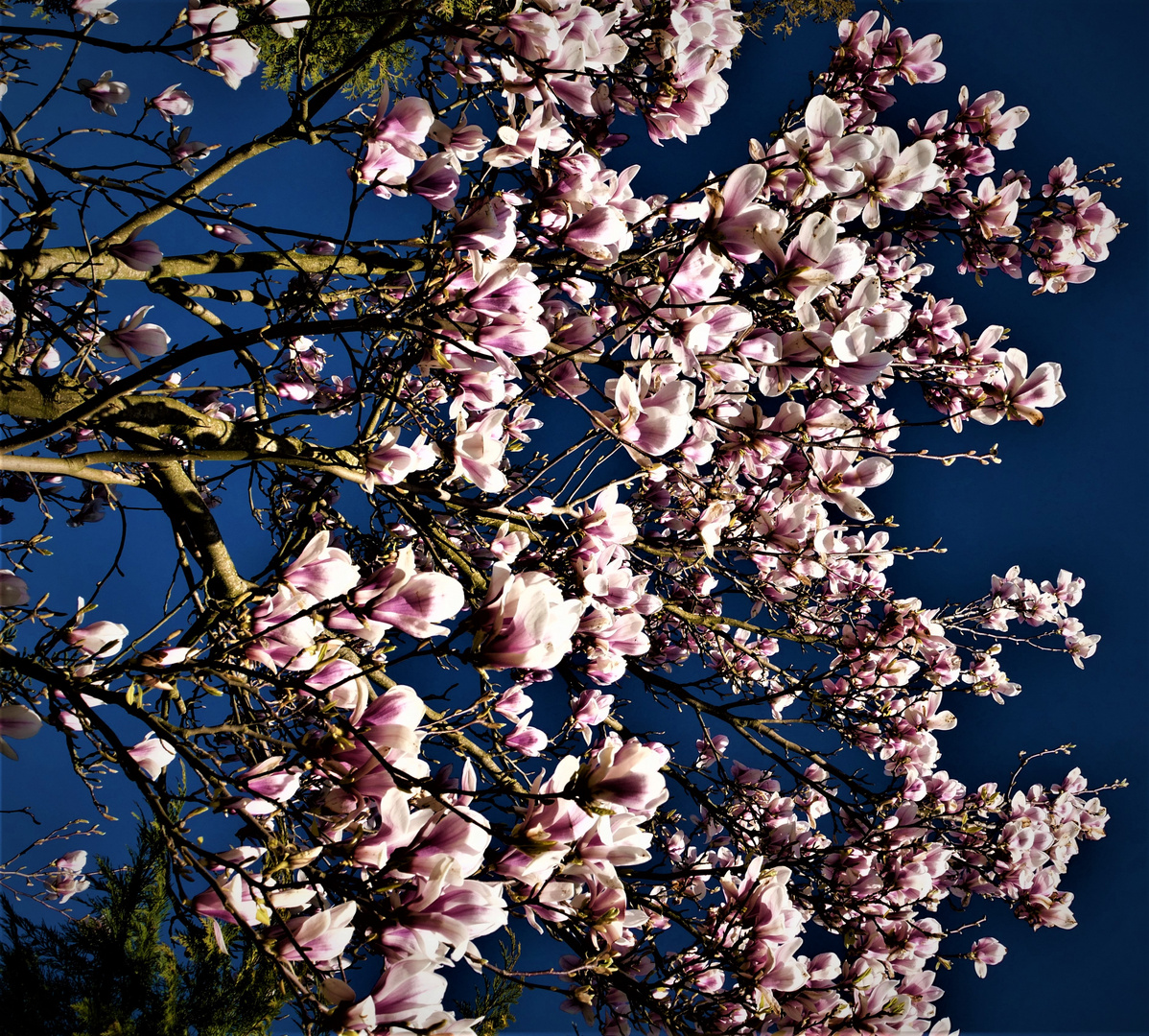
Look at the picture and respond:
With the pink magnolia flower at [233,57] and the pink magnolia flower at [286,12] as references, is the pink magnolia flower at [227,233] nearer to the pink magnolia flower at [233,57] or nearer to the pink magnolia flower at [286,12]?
the pink magnolia flower at [233,57]

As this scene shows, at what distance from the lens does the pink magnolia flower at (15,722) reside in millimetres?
1013

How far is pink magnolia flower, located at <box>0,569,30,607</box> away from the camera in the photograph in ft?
4.17

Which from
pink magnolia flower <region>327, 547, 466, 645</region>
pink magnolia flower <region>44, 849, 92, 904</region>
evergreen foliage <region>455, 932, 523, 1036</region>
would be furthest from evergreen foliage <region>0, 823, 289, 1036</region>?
pink magnolia flower <region>327, 547, 466, 645</region>

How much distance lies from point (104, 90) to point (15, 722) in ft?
7.25

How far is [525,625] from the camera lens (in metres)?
0.92

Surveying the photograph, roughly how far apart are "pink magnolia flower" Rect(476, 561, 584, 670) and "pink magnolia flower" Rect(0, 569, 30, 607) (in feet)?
3.27

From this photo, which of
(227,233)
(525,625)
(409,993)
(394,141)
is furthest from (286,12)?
(409,993)

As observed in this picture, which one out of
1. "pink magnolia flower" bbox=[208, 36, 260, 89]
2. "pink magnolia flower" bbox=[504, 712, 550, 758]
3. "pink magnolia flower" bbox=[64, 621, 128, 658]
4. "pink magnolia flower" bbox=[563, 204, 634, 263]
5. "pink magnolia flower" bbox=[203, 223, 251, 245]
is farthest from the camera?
"pink magnolia flower" bbox=[203, 223, 251, 245]

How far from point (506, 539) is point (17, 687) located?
0.88 meters

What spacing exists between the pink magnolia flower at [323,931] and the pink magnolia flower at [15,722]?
0.53 m

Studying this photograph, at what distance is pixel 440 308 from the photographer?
110 centimetres

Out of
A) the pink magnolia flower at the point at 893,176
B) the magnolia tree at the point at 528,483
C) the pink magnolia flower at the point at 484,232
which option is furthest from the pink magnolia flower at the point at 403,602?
the pink magnolia flower at the point at 893,176

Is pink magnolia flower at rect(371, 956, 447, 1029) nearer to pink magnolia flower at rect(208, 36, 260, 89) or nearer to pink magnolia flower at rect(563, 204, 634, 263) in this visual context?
pink magnolia flower at rect(563, 204, 634, 263)

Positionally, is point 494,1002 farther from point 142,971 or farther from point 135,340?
point 135,340
